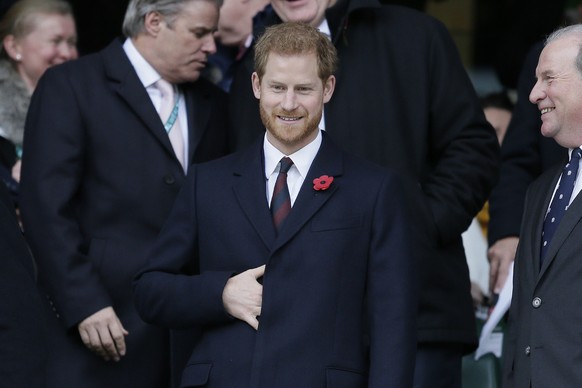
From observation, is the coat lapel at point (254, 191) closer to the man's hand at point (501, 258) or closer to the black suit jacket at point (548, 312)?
the black suit jacket at point (548, 312)

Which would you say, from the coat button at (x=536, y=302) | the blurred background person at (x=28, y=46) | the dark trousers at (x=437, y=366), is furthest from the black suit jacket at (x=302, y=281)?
the blurred background person at (x=28, y=46)

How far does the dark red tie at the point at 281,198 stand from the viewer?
4.50 metres

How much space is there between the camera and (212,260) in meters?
4.55

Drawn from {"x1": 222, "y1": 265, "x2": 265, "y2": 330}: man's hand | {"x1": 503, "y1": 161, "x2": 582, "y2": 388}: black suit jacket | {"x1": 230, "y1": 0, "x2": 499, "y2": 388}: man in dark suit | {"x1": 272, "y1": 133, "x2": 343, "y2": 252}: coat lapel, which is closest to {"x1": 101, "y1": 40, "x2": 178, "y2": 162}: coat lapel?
{"x1": 230, "y1": 0, "x2": 499, "y2": 388}: man in dark suit

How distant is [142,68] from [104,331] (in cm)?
102

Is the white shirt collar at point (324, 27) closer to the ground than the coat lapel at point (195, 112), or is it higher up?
higher up

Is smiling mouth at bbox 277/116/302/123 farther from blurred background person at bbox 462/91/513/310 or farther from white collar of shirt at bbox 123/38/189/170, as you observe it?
blurred background person at bbox 462/91/513/310

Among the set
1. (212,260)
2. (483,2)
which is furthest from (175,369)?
(483,2)

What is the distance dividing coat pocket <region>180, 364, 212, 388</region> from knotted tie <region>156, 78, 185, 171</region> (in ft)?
4.04

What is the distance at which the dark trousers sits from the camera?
5.07 m

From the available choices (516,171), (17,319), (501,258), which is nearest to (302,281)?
(17,319)

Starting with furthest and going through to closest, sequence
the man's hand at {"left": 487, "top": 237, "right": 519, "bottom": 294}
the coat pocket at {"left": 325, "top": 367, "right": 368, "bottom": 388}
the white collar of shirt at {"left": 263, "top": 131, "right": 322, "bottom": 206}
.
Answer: the man's hand at {"left": 487, "top": 237, "right": 519, "bottom": 294} < the white collar of shirt at {"left": 263, "top": 131, "right": 322, "bottom": 206} < the coat pocket at {"left": 325, "top": 367, "right": 368, "bottom": 388}

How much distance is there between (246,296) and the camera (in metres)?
4.41

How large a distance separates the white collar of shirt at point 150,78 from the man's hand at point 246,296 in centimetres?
122
